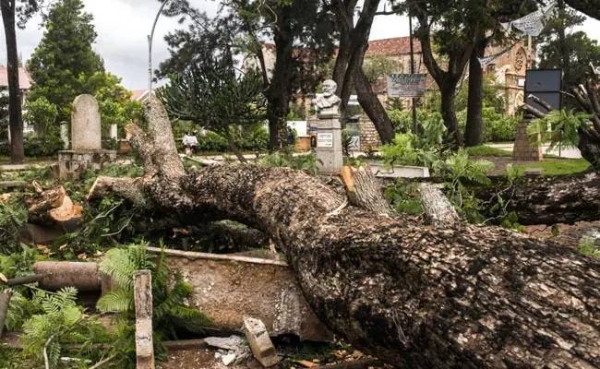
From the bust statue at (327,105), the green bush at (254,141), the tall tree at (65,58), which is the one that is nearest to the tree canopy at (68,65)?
the tall tree at (65,58)

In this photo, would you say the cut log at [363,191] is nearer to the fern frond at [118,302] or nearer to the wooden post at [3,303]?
the fern frond at [118,302]

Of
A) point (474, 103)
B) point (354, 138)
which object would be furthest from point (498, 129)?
point (474, 103)

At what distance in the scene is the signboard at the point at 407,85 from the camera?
65.0 feet

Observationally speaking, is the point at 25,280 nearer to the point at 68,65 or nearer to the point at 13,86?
the point at 13,86

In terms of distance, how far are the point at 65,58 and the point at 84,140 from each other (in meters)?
31.9

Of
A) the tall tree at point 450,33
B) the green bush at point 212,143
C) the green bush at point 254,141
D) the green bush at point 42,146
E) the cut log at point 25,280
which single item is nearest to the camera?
the cut log at point 25,280

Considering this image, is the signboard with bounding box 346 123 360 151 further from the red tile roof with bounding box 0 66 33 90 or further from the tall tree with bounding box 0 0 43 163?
the red tile roof with bounding box 0 66 33 90

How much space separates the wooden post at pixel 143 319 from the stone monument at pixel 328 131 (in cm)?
1161

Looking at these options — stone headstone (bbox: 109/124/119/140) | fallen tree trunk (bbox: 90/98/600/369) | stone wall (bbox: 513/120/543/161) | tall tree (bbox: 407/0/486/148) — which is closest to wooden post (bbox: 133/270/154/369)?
fallen tree trunk (bbox: 90/98/600/369)

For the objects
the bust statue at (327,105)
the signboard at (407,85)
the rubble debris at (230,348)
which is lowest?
the rubble debris at (230,348)

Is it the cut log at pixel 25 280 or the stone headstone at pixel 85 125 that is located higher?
the stone headstone at pixel 85 125

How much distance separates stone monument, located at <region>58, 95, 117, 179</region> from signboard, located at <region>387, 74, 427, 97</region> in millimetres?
10173

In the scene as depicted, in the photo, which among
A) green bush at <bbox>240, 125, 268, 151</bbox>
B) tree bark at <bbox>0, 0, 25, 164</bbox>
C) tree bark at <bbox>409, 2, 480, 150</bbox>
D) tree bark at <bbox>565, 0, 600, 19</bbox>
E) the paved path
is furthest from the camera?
green bush at <bbox>240, 125, 268, 151</bbox>

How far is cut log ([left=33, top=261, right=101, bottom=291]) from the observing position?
15.9ft
